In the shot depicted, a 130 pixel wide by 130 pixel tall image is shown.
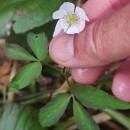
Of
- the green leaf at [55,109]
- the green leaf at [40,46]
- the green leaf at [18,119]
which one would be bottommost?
the green leaf at [18,119]

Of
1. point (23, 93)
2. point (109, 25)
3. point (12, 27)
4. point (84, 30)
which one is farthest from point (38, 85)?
point (109, 25)

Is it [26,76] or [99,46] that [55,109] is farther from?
[99,46]

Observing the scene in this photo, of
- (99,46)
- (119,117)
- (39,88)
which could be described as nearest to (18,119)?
(39,88)

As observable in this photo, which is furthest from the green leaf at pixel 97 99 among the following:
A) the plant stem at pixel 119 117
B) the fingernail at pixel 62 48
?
the plant stem at pixel 119 117

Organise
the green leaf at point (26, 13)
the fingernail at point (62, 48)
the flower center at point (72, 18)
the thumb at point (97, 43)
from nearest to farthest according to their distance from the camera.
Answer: the thumb at point (97, 43) < the fingernail at point (62, 48) < the flower center at point (72, 18) < the green leaf at point (26, 13)

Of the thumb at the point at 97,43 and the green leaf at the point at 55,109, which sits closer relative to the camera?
the thumb at the point at 97,43

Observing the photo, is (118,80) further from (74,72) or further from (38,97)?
(38,97)

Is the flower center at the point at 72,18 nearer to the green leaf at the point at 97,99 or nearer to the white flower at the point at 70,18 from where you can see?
the white flower at the point at 70,18

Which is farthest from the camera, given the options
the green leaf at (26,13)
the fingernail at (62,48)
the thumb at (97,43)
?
the green leaf at (26,13)

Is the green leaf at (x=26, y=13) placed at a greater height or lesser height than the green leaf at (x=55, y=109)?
greater
